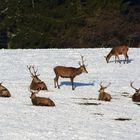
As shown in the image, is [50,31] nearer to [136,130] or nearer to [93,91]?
[93,91]

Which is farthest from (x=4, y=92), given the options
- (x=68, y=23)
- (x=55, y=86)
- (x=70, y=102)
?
(x=68, y=23)

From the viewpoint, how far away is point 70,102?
87.7 feet

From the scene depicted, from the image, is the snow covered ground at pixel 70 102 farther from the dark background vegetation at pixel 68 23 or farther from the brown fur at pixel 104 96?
the dark background vegetation at pixel 68 23

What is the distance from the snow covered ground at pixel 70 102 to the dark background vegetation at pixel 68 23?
1454 cm

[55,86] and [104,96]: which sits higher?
[55,86]

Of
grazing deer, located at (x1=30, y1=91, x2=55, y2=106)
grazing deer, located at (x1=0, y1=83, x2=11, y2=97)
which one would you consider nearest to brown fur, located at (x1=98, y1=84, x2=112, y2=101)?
grazing deer, located at (x1=30, y1=91, x2=55, y2=106)

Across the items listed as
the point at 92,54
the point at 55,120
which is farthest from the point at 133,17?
the point at 55,120

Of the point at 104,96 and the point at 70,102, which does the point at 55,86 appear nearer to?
the point at 104,96

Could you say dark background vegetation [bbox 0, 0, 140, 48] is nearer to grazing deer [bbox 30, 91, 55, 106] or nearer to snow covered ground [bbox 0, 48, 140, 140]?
snow covered ground [bbox 0, 48, 140, 140]

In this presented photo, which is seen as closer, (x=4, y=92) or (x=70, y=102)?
(x=70, y=102)

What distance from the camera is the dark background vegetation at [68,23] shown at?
56781 millimetres

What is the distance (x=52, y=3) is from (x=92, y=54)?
1938 cm

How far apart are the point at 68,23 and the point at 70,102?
30.9 m

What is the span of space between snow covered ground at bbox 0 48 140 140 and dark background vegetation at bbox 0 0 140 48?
14537 mm
